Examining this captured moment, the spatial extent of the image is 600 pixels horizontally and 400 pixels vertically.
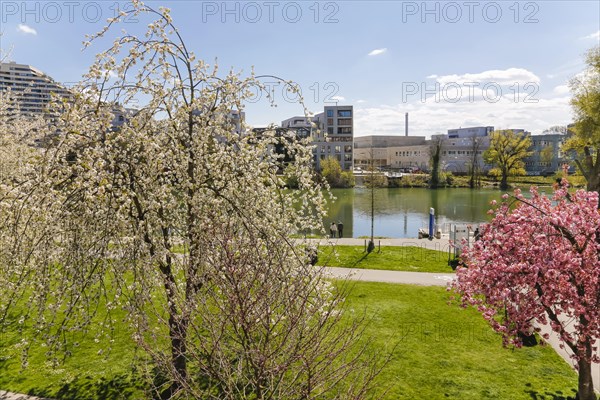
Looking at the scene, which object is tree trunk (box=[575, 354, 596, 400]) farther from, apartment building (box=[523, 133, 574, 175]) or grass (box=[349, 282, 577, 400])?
apartment building (box=[523, 133, 574, 175])

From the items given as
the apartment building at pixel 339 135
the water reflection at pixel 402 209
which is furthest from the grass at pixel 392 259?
the apartment building at pixel 339 135

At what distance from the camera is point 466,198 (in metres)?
58.6

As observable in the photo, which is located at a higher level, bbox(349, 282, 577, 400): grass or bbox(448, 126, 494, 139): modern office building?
bbox(448, 126, 494, 139): modern office building

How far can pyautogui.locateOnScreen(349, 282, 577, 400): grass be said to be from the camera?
359 inches

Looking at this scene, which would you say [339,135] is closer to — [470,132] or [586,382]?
[470,132]

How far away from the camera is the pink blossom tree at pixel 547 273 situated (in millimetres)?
7625

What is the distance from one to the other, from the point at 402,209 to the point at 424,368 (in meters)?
39.4

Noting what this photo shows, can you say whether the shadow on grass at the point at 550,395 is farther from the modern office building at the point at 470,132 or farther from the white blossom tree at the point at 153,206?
the modern office building at the point at 470,132

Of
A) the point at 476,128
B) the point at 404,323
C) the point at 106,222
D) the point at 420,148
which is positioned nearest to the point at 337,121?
the point at 420,148

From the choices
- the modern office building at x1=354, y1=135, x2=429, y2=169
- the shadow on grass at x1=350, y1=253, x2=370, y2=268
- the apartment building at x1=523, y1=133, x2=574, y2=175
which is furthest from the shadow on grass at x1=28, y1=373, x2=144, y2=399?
the apartment building at x1=523, y1=133, x2=574, y2=175

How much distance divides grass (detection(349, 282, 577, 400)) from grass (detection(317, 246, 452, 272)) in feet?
16.4

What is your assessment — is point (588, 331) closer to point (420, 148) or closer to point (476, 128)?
point (420, 148)

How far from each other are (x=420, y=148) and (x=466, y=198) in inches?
1992

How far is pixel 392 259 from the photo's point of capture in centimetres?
2083
